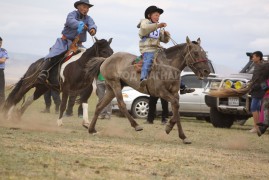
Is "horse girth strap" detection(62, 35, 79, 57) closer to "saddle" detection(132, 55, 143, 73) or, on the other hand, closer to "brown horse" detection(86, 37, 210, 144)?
"brown horse" detection(86, 37, 210, 144)

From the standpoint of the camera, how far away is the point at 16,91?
17453 mm

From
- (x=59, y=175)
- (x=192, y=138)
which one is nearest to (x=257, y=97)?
(x=192, y=138)

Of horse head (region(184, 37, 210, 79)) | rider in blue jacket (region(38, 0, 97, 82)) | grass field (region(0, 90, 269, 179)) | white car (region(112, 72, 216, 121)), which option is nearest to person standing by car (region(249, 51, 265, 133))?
grass field (region(0, 90, 269, 179))

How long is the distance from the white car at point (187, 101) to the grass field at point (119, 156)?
7.00 metres

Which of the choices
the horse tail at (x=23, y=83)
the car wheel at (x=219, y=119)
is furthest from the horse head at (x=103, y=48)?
the car wheel at (x=219, y=119)

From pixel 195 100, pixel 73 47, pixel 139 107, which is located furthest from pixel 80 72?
pixel 139 107

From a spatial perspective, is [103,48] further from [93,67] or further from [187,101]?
[187,101]

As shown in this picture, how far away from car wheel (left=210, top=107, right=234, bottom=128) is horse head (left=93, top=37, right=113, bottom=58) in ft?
17.2

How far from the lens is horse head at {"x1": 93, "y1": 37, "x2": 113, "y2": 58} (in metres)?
15.7

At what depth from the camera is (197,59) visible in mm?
13516

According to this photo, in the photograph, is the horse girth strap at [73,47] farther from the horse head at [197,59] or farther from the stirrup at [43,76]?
the horse head at [197,59]

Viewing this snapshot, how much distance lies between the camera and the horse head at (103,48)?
51.5 ft

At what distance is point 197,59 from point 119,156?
3837mm

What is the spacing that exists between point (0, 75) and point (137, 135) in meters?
10.6
